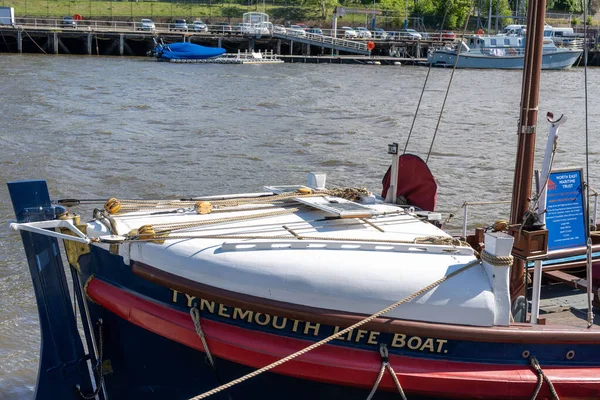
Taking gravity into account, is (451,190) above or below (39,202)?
below

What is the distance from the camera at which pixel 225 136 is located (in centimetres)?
2408

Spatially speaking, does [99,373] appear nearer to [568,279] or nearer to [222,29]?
[568,279]

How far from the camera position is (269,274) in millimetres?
5797

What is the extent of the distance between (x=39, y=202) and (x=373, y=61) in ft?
176

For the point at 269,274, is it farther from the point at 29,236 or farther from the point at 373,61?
the point at 373,61

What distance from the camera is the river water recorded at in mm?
16406

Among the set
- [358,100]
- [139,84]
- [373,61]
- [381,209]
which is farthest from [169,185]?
[373,61]

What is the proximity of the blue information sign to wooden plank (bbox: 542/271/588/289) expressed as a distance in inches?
27.5

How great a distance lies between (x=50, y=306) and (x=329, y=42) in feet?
184

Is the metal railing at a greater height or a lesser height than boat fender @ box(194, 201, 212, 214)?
greater

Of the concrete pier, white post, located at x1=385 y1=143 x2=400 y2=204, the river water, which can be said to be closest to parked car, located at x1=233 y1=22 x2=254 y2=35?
the concrete pier

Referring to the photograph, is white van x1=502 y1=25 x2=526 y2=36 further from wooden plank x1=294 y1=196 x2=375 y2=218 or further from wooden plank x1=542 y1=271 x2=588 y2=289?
wooden plank x1=294 y1=196 x2=375 y2=218

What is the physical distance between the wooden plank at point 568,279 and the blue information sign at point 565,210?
27.5 inches

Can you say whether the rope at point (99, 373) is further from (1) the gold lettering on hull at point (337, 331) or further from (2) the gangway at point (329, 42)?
(2) the gangway at point (329, 42)
